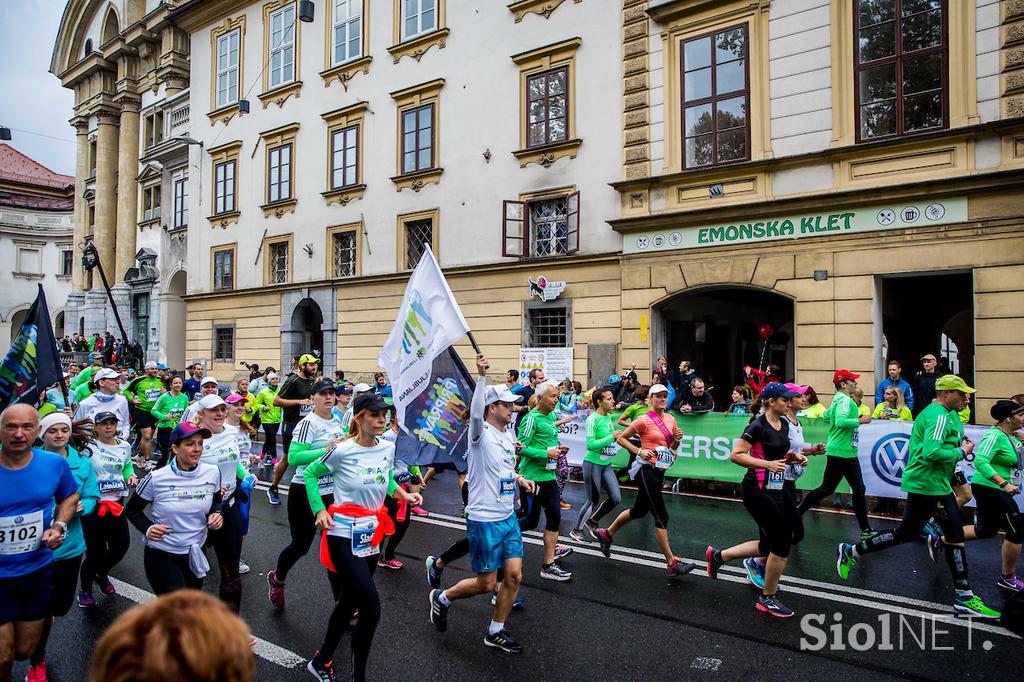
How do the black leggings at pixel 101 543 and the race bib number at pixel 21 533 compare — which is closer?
the race bib number at pixel 21 533

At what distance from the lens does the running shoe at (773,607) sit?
5.77 metres

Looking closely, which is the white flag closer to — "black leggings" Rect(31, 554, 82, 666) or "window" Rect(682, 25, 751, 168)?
"black leggings" Rect(31, 554, 82, 666)

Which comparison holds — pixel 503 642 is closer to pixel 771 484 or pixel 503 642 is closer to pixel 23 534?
pixel 771 484

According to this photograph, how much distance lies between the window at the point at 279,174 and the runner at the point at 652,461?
67.0ft

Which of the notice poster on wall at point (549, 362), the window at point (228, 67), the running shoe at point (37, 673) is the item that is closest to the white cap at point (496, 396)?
the running shoe at point (37, 673)

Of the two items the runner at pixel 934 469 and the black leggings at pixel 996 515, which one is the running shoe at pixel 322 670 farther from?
the black leggings at pixel 996 515

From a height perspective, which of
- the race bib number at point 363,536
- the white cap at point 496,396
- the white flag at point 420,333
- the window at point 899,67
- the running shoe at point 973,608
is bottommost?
the running shoe at point 973,608

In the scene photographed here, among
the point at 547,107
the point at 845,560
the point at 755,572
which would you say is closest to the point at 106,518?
the point at 755,572

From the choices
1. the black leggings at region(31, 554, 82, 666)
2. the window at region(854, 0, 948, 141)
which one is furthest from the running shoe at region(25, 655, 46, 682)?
the window at region(854, 0, 948, 141)

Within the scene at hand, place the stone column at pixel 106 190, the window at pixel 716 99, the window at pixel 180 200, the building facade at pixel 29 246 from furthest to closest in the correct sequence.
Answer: the building facade at pixel 29 246 < the stone column at pixel 106 190 < the window at pixel 180 200 < the window at pixel 716 99

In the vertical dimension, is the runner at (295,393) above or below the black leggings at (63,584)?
above

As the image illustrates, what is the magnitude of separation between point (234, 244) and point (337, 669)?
24.6 m

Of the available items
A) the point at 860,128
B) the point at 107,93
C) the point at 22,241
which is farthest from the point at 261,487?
the point at 22,241

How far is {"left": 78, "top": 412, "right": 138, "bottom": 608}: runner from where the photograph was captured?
19.8 ft
